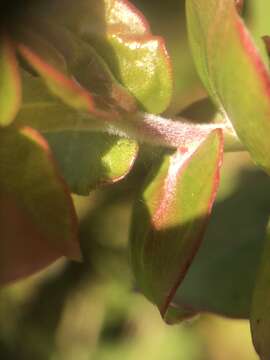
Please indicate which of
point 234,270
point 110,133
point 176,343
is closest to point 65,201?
point 110,133

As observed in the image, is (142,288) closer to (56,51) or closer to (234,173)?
(56,51)

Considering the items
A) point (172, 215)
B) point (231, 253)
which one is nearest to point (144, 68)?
point (172, 215)

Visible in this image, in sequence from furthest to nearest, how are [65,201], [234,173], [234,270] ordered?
[234,173] < [234,270] < [65,201]

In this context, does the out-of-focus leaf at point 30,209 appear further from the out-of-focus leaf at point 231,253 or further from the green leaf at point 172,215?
the out-of-focus leaf at point 231,253

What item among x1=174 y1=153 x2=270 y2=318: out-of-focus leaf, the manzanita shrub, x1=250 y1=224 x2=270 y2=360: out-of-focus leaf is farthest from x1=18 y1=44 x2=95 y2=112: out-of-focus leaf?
x1=174 y1=153 x2=270 y2=318: out-of-focus leaf

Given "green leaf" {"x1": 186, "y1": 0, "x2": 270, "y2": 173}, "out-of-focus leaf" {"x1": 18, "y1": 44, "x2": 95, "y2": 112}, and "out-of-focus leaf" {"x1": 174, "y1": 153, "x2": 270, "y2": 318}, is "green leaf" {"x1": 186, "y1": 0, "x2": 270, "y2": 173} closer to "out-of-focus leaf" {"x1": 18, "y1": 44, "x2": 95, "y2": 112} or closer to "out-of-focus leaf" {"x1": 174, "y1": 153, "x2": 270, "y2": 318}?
"out-of-focus leaf" {"x1": 18, "y1": 44, "x2": 95, "y2": 112}

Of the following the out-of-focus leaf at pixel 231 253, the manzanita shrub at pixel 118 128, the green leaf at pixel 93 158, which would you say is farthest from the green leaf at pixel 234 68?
the out-of-focus leaf at pixel 231 253

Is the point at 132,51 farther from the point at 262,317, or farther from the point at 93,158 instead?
the point at 262,317
